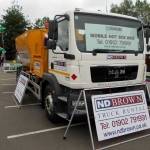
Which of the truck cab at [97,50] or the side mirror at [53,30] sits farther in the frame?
the side mirror at [53,30]

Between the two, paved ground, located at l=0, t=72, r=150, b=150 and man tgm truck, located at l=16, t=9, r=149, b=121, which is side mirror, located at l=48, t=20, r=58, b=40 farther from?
paved ground, located at l=0, t=72, r=150, b=150

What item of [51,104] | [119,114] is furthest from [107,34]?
[51,104]

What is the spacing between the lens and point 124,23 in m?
7.98

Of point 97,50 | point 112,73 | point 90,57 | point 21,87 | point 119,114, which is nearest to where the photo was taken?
point 119,114

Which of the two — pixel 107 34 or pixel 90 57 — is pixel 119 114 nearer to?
pixel 90 57

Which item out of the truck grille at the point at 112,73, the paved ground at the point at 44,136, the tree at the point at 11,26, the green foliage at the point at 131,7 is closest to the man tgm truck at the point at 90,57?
the truck grille at the point at 112,73

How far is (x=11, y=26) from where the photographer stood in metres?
42.1

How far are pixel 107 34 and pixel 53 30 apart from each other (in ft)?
3.97

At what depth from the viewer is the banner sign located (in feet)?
24.1

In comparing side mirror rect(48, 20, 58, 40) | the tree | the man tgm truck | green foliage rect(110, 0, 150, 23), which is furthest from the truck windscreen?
green foliage rect(110, 0, 150, 23)

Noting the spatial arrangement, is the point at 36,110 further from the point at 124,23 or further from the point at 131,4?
the point at 131,4

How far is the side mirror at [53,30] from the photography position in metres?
7.55

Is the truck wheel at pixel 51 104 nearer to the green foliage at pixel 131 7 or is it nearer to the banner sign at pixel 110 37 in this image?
the banner sign at pixel 110 37

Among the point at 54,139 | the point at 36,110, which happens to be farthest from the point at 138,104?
the point at 36,110
